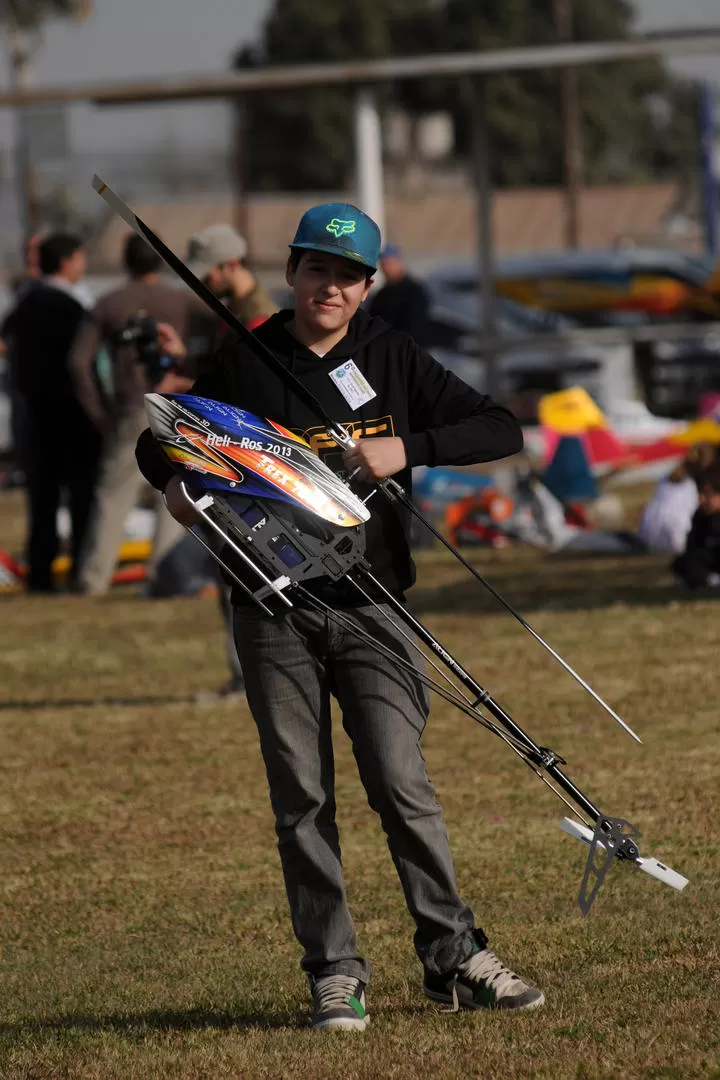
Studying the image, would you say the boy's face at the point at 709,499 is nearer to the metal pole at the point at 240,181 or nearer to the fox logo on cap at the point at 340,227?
the fox logo on cap at the point at 340,227

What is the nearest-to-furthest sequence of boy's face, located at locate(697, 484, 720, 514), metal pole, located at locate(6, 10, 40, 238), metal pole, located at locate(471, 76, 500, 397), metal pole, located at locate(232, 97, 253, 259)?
1. boy's face, located at locate(697, 484, 720, 514)
2. metal pole, located at locate(471, 76, 500, 397)
3. metal pole, located at locate(6, 10, 40, 238)
4. metal pole, located at locate(232, 97, 253, 259)

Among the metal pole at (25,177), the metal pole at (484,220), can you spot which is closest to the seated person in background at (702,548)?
the metal pole at (484,220)

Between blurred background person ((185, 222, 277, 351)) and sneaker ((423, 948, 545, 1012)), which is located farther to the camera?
blurred background person ((185, 222, 277, 351))

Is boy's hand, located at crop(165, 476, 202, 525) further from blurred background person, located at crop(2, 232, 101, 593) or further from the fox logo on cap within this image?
blurred background person, located at crop(2, 232, 101, 593)

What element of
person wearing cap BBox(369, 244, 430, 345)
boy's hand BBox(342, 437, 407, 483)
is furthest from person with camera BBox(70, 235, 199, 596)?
boy's hand BBox(342, 437, 407, 483)

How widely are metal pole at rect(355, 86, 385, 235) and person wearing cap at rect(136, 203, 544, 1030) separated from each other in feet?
36.7

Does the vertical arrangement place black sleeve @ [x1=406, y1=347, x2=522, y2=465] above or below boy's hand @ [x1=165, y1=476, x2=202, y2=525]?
above

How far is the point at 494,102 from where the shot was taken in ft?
243

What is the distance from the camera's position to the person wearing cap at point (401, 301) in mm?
13641

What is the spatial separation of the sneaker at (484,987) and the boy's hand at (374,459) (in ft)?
3.87

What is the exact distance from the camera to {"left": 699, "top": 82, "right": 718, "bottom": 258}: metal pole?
82.6 ft

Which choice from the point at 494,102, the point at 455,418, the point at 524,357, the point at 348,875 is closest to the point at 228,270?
the point at 348,875

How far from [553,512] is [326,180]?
Result: 6398cm

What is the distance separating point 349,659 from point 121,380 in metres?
7.92
